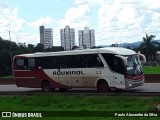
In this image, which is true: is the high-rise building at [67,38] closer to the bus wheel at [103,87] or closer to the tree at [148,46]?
the tree at [148,46]

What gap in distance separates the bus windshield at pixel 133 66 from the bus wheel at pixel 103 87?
1667mm

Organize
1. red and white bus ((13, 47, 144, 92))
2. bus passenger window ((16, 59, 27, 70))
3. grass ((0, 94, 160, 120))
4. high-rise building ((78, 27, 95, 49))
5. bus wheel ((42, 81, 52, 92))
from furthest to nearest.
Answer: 1. high-rise building ((78, 27, 95, 49))
2. bus passenger window ((16, 59, 27, 70))
3. bus wheel ((42, 81, 52, 92))
4. red and white bus ((13, 47, 144, 92))
5. grass ((0, 94, 160, 120))

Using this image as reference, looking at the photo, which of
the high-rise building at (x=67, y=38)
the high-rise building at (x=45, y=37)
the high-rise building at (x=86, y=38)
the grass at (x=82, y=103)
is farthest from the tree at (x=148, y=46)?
the grass at (x=82, y=103)

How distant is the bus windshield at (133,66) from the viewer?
81.6 feet

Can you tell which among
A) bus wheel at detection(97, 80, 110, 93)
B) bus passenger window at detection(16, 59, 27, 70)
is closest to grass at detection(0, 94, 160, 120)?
bus wheel at detection(97, 80, 110, 93)

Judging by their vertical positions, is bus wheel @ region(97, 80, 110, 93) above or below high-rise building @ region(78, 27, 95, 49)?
below

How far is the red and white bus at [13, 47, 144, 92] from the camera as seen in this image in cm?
2488

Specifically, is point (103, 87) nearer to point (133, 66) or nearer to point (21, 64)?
point (133, 66)

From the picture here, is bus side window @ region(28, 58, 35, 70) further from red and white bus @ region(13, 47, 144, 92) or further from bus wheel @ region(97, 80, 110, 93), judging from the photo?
bus wheel @ region(97, 80, 110, 93)

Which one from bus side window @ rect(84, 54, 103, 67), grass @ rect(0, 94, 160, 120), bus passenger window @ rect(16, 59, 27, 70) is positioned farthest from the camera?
bus passenger window @ rect(16, 59, 27, 70)

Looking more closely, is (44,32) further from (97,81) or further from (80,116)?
(80,116)

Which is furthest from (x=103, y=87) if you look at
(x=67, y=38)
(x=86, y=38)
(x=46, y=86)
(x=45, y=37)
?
(x=45, y=37)

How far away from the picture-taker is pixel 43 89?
29.0 meters

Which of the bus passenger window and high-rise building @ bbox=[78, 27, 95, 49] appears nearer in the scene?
the bus passenger window
